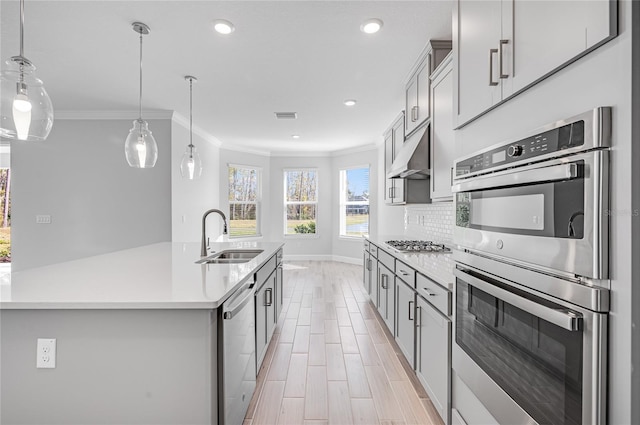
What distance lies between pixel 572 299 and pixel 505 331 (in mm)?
355

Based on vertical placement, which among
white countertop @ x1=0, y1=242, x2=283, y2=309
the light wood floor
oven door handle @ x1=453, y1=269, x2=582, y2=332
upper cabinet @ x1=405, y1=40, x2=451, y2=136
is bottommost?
the light wood floor

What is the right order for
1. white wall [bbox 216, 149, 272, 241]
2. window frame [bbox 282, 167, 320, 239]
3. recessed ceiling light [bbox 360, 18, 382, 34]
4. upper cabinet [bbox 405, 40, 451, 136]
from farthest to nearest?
window frame [bbox 282, 167, 320, 239]
white wall [bbox 216, 149, 272, 241]
upper cabinet [bbox 405, 40, 451, 136]
recessed ceiling light [bbox 360, 18, 382, 34]

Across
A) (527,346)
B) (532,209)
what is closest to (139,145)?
(532,209)

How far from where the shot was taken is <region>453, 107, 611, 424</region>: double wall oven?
75cm

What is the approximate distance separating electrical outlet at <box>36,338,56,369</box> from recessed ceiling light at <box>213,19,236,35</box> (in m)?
2.22

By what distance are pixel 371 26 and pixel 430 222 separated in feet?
7.55

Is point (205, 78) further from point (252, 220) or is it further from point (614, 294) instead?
point (252, 220)

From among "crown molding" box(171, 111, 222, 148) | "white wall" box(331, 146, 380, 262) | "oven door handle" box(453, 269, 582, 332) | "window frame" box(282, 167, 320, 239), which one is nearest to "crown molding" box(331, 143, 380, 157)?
"white wall" box(331, 146, 380, 262)

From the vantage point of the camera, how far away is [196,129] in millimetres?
5602

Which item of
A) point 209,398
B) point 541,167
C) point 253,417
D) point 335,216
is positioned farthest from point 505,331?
point 335,216

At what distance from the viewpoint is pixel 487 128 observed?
1.28 meters

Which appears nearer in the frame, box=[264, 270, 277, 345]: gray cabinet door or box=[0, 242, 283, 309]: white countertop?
box=[0, 242, 283, 309]: white countertop

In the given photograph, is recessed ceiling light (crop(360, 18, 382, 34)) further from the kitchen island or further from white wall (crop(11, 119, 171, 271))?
white wall (crop(11, 119, 171, 271))

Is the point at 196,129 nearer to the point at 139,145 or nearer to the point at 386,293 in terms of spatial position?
the point at 139,145
